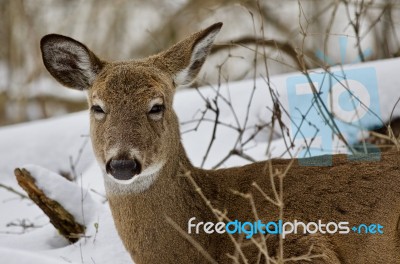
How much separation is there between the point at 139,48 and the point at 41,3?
2.14 metres

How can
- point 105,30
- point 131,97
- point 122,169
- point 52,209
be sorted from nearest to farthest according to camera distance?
point 122,169
point 131,97
point 52,209
point 105,30

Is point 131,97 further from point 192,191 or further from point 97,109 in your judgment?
point 192,191

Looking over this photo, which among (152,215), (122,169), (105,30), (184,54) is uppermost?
(105,30)

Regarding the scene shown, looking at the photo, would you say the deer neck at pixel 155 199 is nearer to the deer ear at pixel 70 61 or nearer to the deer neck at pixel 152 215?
the deer neck at pixel 152 215

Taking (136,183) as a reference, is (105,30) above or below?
above

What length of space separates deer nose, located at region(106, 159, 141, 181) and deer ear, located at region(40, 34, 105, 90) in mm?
828

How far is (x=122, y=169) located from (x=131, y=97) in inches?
19.4

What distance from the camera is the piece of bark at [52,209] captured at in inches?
217

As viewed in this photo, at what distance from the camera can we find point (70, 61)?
487 centimetres

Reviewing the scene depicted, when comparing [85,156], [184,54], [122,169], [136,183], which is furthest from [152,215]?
[85,156]

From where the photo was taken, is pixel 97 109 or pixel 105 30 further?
pixel 105 30

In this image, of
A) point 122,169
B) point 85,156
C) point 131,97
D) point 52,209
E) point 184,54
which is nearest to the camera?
point 122,169

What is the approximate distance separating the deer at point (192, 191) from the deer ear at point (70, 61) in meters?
0.01

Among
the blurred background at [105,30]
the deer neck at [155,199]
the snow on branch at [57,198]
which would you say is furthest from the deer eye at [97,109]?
the blurred background at [105,30]
